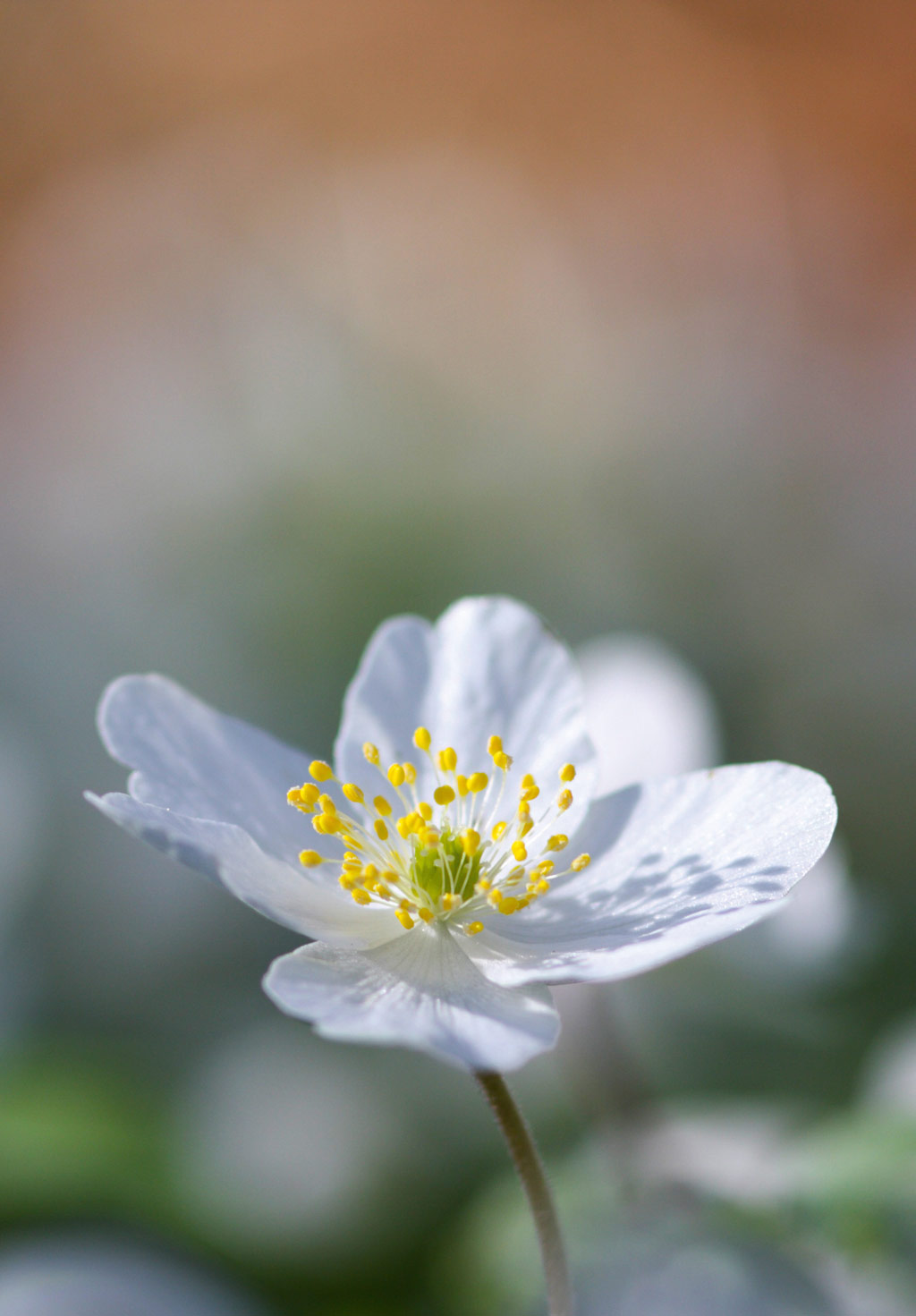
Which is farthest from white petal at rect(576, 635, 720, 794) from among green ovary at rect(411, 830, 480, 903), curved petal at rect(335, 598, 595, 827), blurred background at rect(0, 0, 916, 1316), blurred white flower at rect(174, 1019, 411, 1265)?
blurred white flower at rect(174, 1019, 411, 1265)

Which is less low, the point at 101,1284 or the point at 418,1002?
the point at 418,1002

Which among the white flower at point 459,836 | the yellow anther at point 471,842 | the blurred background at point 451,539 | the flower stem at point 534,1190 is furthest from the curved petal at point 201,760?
the blurred background at point 451,539

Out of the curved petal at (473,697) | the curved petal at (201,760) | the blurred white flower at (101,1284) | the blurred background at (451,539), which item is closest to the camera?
the curved petal at (201,760)

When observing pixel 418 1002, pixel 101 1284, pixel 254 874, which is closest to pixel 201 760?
pixel 254 874

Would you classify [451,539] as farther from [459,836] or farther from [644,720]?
[459,836]

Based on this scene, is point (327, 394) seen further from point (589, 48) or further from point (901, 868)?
point (589, 48)

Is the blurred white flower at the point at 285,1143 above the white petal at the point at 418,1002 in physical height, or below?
below

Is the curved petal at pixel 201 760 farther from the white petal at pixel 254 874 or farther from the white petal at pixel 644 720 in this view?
the white petal at pixel 644 720
